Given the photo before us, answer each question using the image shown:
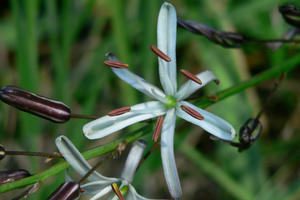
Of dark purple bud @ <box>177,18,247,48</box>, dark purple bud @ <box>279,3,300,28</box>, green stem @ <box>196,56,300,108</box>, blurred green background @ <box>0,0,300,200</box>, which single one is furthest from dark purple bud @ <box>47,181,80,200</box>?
dark purple bud @ <box>279,3,300,28</box>

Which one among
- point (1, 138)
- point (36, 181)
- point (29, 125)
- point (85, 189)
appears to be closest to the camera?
point (36, 181)

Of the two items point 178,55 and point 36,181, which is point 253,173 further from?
point 36,181

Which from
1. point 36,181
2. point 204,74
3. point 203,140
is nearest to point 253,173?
point 203,140

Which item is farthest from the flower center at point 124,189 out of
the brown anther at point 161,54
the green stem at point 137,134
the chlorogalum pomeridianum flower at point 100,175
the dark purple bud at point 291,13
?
the dark purple bud at point 291,13

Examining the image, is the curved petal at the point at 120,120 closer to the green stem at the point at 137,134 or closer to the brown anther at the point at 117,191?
the green stem at the point at 137,134

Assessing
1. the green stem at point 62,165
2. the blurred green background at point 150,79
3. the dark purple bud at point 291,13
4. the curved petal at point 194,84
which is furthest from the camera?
the blurred green background at point 150,79

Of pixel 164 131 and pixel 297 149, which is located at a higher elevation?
pixel 164 131
